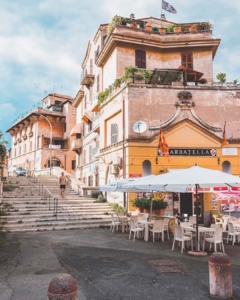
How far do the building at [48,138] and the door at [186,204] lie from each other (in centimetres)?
2601

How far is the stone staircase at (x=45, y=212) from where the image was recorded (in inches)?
588

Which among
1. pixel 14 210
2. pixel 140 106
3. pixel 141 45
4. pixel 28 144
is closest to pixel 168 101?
pixel 140 106

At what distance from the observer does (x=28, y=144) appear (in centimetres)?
4578

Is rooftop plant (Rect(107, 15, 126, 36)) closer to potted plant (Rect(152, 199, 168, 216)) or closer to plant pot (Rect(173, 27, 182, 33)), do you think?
plant pot (Rect(173, 27, 182, 33))

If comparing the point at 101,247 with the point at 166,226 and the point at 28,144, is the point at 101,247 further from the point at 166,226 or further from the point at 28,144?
the point at 28,144

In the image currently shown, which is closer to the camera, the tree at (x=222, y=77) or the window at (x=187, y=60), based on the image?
the tree at (x=222, y=77)

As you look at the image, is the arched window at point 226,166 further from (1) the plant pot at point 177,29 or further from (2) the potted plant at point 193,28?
(1) the plant pot at point 177,29

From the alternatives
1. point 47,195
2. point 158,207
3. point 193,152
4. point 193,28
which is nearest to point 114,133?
point 193,152

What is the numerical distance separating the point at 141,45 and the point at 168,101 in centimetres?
618

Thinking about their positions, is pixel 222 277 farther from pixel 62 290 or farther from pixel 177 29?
pixel 177 29

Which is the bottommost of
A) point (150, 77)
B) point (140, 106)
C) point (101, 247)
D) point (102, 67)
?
point (101, 247)

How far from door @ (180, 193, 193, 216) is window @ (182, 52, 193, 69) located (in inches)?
410

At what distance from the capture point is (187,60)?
76.1 ft

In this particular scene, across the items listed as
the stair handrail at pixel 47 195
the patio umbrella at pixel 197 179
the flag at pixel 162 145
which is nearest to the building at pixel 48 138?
the stair handrail at pixel 47 195
